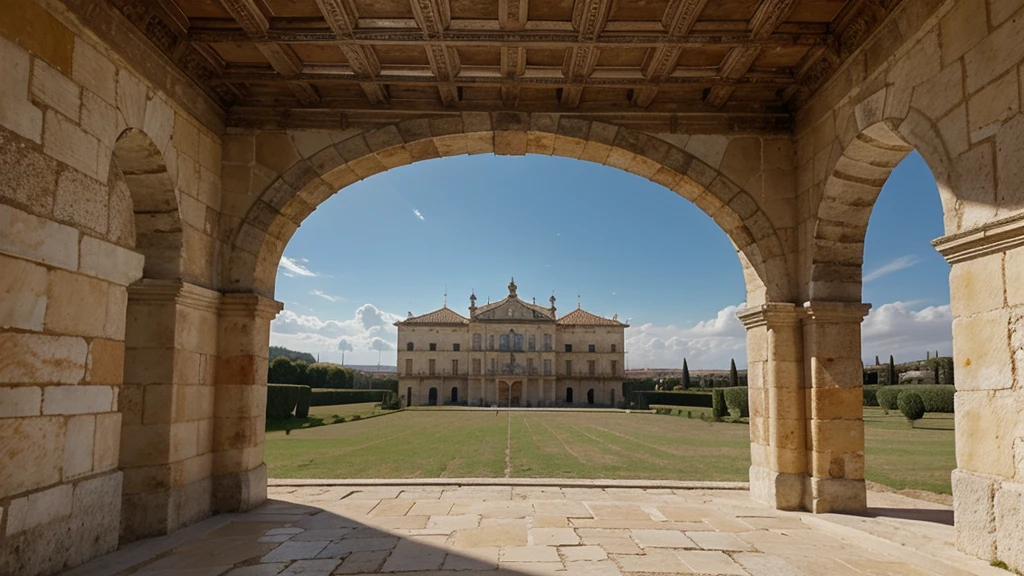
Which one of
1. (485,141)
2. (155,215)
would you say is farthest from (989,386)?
(155,215)

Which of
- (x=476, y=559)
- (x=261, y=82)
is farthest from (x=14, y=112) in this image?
(x=476, y=559)

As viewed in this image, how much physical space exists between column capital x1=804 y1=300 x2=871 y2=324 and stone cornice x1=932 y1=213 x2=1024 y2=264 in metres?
1.79

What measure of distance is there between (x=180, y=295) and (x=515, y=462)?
678 cm

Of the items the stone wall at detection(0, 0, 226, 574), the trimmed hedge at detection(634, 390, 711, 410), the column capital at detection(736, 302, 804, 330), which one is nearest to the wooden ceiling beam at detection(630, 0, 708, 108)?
the column capital at detection(736, 302, 804, 330)

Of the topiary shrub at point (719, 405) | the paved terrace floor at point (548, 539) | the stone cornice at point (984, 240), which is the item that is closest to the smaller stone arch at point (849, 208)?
the stone cornice at point (984, 240)

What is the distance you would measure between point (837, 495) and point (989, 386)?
240cm

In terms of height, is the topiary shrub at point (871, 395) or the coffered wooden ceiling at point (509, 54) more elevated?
the coffered wooden ceiling at point (509, 54)

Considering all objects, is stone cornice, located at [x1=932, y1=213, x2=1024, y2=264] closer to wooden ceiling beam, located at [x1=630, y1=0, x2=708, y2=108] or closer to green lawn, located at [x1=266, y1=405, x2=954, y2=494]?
wooden ceiling beam, located at [x1=630, y1=0, x2=708, y2=108]

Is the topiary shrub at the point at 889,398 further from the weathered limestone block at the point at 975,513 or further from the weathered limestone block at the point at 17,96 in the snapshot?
the weathered limestone block at the point at 17,96

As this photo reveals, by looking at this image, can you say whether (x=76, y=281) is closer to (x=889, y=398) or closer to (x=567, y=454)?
(x=567, y=454)

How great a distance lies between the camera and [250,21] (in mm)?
4930

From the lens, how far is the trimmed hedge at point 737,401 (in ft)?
75.1

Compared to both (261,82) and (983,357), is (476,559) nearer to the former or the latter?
(983,357)

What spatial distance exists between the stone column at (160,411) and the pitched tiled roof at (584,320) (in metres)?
50.7
